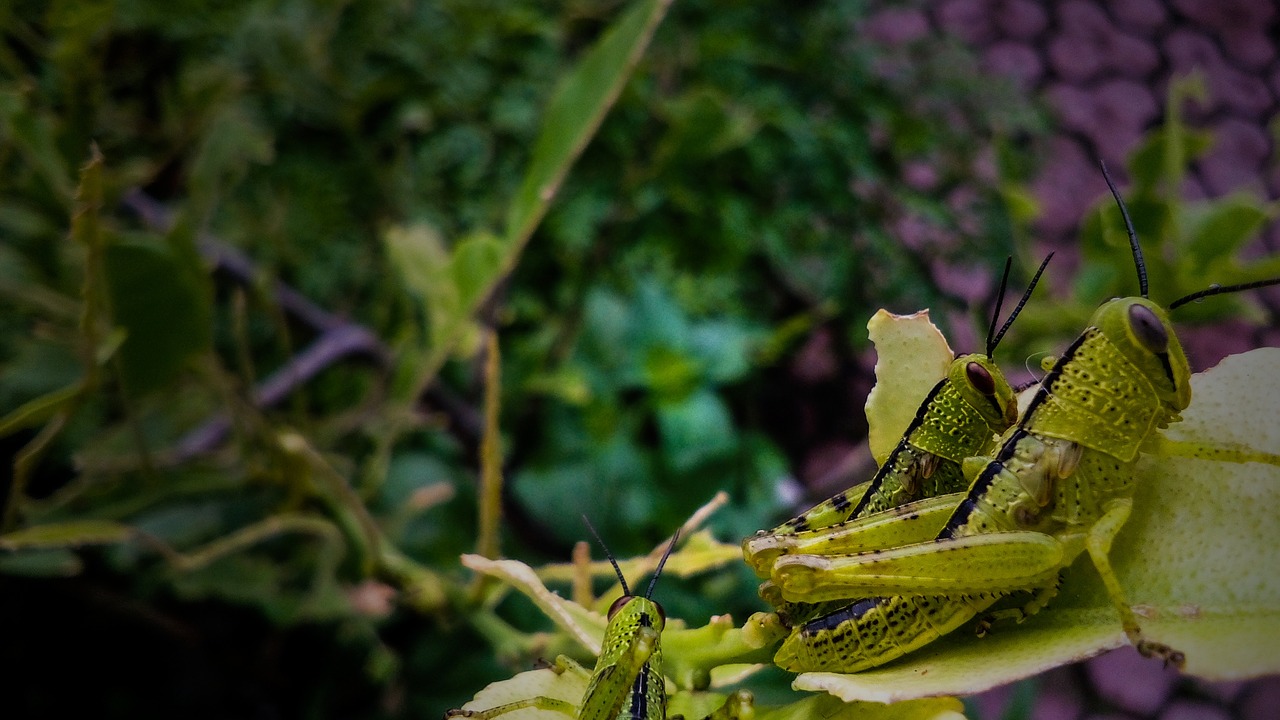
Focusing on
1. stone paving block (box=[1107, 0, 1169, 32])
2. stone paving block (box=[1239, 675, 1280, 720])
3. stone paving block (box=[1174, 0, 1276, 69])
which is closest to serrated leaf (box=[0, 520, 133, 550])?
stone paving block (box=[1239, 675, 1280, 720])

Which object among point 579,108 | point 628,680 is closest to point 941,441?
point 628,680

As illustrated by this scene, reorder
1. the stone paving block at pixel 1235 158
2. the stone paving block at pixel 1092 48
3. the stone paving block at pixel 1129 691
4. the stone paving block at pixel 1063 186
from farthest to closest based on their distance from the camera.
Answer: the stone paving block at pixel 1129 691 → the stone paving block at pixel 1063 186 → the stone paving block at pixel 1092 48 → the stone paving block at pixel 1235 158

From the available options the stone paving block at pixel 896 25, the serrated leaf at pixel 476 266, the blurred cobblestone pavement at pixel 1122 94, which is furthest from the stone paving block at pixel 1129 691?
the serrated leaf at pixel 476 266

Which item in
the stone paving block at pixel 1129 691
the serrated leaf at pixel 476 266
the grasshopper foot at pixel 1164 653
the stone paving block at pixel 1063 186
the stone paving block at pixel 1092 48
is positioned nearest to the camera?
the grasshopper foot at pixel 1164 653

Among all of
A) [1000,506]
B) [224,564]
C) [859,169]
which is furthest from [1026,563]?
[859,169]

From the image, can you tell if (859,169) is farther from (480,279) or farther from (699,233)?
(480,279)

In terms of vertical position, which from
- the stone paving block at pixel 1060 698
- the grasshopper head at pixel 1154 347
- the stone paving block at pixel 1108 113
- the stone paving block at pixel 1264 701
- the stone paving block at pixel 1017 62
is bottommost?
the stone paving block at pixel 1060 698

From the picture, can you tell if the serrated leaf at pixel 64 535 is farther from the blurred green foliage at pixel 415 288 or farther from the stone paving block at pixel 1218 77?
the stone paving block at pixel 1218 77

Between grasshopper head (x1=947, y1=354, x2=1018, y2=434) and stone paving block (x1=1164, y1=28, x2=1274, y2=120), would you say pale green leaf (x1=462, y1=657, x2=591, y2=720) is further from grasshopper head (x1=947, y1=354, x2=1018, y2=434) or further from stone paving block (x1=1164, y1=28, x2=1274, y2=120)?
stone paving block (x1=1164, y1=28, x2=1274, y2=120)
